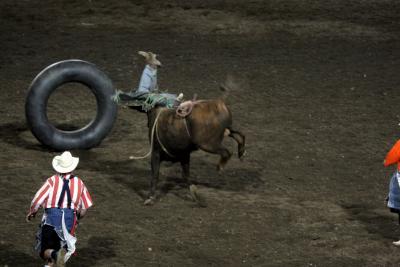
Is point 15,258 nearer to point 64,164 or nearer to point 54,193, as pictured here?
point 54,193

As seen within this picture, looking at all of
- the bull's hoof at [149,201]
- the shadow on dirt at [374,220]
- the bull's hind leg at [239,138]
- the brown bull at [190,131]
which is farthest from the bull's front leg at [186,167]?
the shadow on dirt at [374,220]

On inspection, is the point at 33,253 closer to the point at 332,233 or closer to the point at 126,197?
the point at 126,197

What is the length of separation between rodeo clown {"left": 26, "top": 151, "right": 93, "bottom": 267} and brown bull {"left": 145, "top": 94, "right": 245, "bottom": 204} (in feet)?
10.1

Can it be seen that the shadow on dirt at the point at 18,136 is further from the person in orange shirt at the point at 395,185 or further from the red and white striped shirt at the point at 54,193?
the person in orange shirt at the point at 395,185

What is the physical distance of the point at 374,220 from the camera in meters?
14.8

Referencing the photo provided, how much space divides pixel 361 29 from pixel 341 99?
4694mm

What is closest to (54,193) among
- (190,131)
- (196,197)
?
(190,131)

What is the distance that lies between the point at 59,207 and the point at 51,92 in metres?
6.11

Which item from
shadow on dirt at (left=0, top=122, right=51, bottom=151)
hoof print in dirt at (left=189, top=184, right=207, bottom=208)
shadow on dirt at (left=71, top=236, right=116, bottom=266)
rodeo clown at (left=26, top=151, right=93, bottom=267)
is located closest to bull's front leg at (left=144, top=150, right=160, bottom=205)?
hoof print in dirt at (left=189, top=184, right=207, bottom=208)

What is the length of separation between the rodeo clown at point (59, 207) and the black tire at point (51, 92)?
5.58 metres

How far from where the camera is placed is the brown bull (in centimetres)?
1477

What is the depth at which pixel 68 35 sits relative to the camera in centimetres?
2359

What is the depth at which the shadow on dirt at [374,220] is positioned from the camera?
14414 millimetres

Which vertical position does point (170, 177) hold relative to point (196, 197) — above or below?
below
